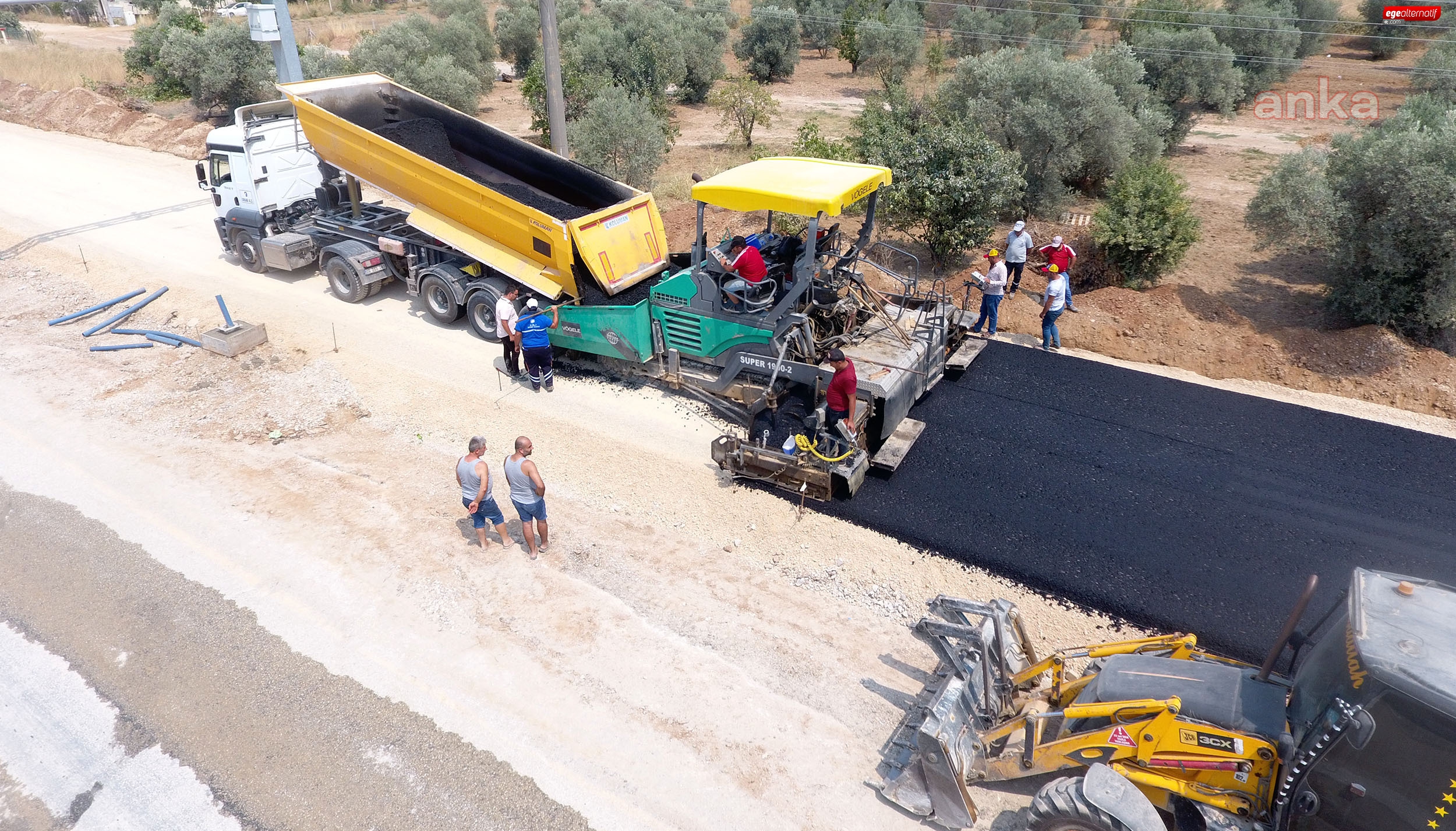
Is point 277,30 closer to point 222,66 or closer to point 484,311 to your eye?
point 484,311

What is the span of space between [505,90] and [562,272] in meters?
20.4

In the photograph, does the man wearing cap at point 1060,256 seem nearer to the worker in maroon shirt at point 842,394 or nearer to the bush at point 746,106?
the worker in maroon shirt at point 842,394

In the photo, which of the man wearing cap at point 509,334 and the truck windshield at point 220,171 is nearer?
the man wearing cap at point 509,334

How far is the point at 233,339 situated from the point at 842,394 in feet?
25.3

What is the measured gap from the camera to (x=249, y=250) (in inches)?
507

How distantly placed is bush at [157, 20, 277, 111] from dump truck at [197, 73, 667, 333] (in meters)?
9.76

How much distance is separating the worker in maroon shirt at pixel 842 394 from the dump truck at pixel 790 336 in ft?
0.44

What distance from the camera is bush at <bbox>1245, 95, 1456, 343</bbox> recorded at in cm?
1005

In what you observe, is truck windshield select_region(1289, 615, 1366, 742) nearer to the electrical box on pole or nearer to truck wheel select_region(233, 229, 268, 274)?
truck wheel select_region(233, 229, 268, 274)

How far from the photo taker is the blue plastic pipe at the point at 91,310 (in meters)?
11.2

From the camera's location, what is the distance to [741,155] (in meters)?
19.5

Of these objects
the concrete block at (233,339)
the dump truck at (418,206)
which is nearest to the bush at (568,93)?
the dump truck at (418,206)

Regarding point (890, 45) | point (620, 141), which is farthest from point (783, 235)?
point (890, 45)

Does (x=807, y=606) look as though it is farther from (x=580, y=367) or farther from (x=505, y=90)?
(x=505, y=90)
